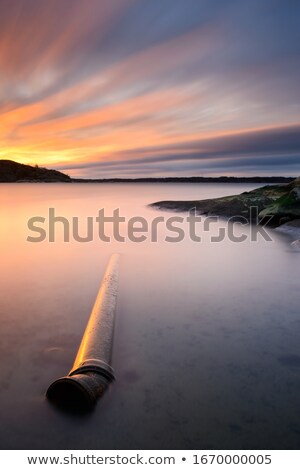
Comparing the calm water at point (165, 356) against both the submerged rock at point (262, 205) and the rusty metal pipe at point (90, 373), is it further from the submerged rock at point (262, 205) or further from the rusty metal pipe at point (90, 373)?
the submerged rock at point (262, 205)

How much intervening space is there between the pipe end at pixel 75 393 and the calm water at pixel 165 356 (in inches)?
4.4

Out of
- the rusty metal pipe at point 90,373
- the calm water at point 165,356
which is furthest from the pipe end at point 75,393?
the calm water at point 165,356

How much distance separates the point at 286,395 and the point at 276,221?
Result: 710 inches

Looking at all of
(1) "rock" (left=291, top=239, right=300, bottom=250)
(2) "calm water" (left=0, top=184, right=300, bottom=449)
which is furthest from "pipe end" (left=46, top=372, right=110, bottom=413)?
(1) "rock" (left=291, top=239, right=300, bottom=250)

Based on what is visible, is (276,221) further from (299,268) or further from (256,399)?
(256,399)

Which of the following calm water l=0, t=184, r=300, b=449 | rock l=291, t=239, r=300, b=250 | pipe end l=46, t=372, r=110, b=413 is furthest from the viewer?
rock l=291, t=239, r=300, b=250

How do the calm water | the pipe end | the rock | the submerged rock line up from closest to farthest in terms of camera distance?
the calm water, the pipe end, the rock, the submerged rock

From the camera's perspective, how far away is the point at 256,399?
13.8ft

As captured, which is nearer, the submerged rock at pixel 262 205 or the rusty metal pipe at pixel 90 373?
the rusty metal pipe at pixel 90 373

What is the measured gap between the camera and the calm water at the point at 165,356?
12.0 ft

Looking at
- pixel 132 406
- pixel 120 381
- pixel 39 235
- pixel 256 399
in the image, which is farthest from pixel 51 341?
pixel 39 235

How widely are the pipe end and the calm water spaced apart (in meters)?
0.11

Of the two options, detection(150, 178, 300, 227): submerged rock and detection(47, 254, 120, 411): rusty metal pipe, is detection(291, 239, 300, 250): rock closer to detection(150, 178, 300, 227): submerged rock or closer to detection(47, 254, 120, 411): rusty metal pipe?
detection(150, 178, 300, 227): submerged rock

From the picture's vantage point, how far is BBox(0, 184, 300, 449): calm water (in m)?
3.66
